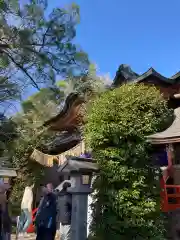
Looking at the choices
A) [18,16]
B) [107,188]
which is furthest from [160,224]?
[18,16]

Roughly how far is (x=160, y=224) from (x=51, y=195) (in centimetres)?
240

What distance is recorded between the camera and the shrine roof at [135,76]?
28.5 ft

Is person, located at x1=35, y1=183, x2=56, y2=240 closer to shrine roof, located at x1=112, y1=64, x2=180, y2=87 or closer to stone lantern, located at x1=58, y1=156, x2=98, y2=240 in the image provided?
stone lantern, located at x1=58, y1=156, x2=98, y2=240

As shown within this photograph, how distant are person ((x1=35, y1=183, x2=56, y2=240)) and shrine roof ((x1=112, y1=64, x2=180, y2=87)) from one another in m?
4.25

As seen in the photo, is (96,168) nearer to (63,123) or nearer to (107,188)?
(107,188)

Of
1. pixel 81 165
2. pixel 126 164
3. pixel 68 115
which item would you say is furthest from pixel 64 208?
pixel 68 115

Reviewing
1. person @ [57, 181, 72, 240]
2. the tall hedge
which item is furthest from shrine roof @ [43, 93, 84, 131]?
person @ [57, 181, 72, 240]

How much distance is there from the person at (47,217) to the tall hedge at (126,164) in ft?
2.94

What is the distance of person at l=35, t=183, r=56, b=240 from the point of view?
6.05m

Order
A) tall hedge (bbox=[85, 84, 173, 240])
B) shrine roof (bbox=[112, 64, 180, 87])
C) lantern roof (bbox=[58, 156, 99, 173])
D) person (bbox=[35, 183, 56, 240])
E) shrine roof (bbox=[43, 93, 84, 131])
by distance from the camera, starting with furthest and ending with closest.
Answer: shrine roof (bbox=[43, 93, 84, 131]), shrine roof (bbox=[112, 64, 180, 87]), lantern roof (bbox=[58, 156, 99, 173]), person (bbox=[35, 183, 56, 240]), tall hedge (bbox=[85, 84, 173, 240])

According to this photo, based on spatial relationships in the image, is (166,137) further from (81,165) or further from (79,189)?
(79,189)

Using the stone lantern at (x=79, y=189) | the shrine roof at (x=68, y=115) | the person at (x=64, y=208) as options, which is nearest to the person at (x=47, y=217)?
the person at (x=64, y=208)

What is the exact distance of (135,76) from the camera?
9586 mm

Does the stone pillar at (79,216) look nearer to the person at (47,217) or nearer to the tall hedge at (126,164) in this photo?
the tall hedge at (126,164)
